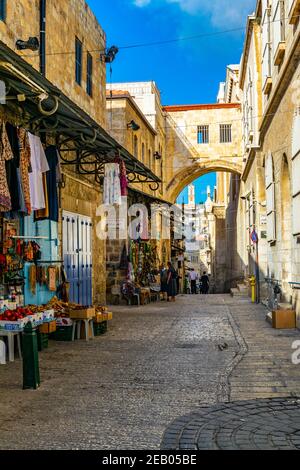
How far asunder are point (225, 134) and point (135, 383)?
28429 mm

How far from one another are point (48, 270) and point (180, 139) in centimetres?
2393

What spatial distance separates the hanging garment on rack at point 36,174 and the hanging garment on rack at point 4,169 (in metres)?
0.94

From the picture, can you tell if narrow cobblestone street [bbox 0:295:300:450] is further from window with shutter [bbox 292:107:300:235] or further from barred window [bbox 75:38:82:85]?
barred window [bbox 75:38:82:85]

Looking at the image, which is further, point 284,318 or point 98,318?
point 284,318

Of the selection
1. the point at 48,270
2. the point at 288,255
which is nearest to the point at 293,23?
the point at 288,255

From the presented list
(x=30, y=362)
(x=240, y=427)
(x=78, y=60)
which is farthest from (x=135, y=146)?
(x=240, y=427)

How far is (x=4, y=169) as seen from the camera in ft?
26.7

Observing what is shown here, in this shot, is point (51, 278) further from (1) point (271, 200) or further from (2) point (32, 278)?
(1) point (271, 200)

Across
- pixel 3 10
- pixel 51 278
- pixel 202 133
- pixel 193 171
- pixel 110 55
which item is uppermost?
pixel 202 133

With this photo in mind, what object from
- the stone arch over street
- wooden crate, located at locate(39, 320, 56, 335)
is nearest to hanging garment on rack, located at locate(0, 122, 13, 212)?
wooden crate, located at locate(39, 320, 56, 335)

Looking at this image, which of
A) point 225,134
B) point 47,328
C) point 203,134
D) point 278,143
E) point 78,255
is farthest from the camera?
point 203,134

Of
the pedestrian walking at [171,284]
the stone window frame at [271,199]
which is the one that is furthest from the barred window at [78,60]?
the pedestrian walking at [171,284]

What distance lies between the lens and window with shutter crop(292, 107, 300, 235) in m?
10.2

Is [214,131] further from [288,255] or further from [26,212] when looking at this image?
[26,212]
